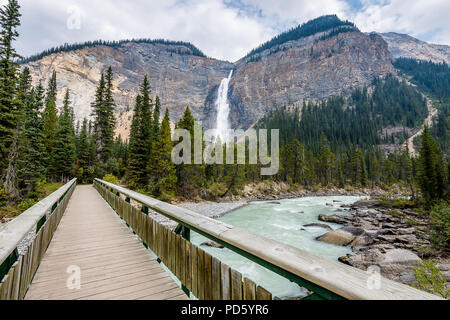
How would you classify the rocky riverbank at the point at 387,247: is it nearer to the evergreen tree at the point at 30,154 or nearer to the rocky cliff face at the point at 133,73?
the evergreen tree at the point at 30,154

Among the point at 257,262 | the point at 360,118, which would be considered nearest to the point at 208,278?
the point at 257,262

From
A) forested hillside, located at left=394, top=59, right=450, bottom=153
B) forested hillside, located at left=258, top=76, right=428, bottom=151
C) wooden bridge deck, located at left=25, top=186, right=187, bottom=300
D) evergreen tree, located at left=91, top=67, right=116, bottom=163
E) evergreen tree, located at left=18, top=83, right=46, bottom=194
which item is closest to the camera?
wooden bridge deck, located at left=25, top=186, right=187, bottom=300

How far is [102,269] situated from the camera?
3.28m

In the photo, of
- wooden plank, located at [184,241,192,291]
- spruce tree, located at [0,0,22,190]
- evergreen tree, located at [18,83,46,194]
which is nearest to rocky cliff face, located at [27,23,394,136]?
evergreen tree, located at [18,83,46,194]

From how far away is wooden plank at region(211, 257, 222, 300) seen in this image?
1.76m

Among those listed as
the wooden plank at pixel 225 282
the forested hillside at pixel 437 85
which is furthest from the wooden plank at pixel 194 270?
the forested hillside at pixel 437 85

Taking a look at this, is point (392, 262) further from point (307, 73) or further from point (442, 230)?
point (307, 73)

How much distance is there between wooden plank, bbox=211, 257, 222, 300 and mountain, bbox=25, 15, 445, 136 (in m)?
124

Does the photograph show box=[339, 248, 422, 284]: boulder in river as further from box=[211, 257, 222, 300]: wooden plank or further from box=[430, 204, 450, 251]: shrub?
box=[211, 257, 222, 300]: wooden plank

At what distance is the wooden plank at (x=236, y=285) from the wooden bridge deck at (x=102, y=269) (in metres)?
1.30

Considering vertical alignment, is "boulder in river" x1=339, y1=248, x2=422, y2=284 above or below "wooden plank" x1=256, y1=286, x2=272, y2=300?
below

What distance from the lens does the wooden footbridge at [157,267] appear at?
102cm

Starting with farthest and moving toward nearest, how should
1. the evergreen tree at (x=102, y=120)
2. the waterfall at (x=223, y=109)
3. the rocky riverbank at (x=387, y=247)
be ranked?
the waterfall at (x=223, y=109) < the evergreen tree at (x=102, y=120) < the rocky riverbank at (x=387, y=247)
